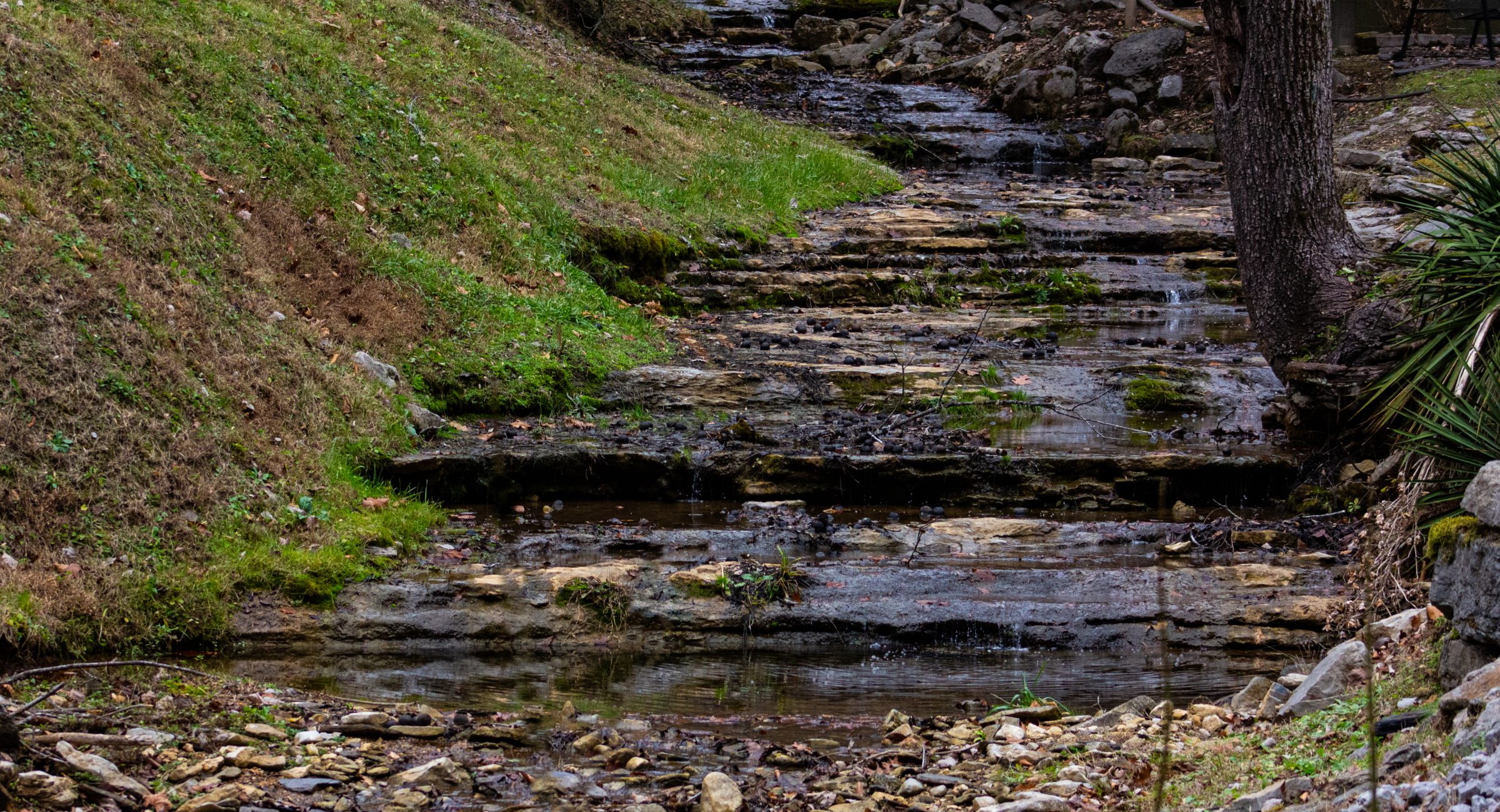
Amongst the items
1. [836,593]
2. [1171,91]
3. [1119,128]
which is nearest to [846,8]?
[1171,91]

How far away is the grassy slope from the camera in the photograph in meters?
5.35

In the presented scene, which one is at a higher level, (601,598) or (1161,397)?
(1161,397)

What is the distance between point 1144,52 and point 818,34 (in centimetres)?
823

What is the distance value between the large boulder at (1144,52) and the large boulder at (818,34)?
23.5 feet

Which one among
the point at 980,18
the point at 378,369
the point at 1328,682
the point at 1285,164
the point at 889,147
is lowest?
the point at 1328,682

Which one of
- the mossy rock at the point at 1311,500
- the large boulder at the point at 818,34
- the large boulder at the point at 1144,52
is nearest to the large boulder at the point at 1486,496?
the mossy rock at the point at 1311,500

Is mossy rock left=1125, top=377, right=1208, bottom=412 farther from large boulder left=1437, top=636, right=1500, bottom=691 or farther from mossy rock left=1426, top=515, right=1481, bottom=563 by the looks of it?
large boulder left=1437, top=636, right=1500, bottom=691

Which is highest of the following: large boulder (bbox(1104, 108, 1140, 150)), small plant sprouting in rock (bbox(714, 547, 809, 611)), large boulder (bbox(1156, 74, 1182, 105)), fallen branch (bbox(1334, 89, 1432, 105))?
large boulder (bbox(1156, 74, 1182, 105))

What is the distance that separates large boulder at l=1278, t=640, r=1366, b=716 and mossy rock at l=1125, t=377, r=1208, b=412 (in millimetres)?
4160

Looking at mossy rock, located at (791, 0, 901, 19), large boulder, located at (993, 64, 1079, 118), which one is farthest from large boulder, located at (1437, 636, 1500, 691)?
mossy rock, located at (791, 0, 901, 19)

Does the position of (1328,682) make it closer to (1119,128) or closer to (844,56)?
(1119,128)

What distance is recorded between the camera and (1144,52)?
19.2 meters

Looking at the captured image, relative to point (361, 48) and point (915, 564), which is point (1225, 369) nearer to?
point (915, 564)

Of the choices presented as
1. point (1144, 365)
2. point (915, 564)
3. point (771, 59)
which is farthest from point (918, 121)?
point (915, 564)
